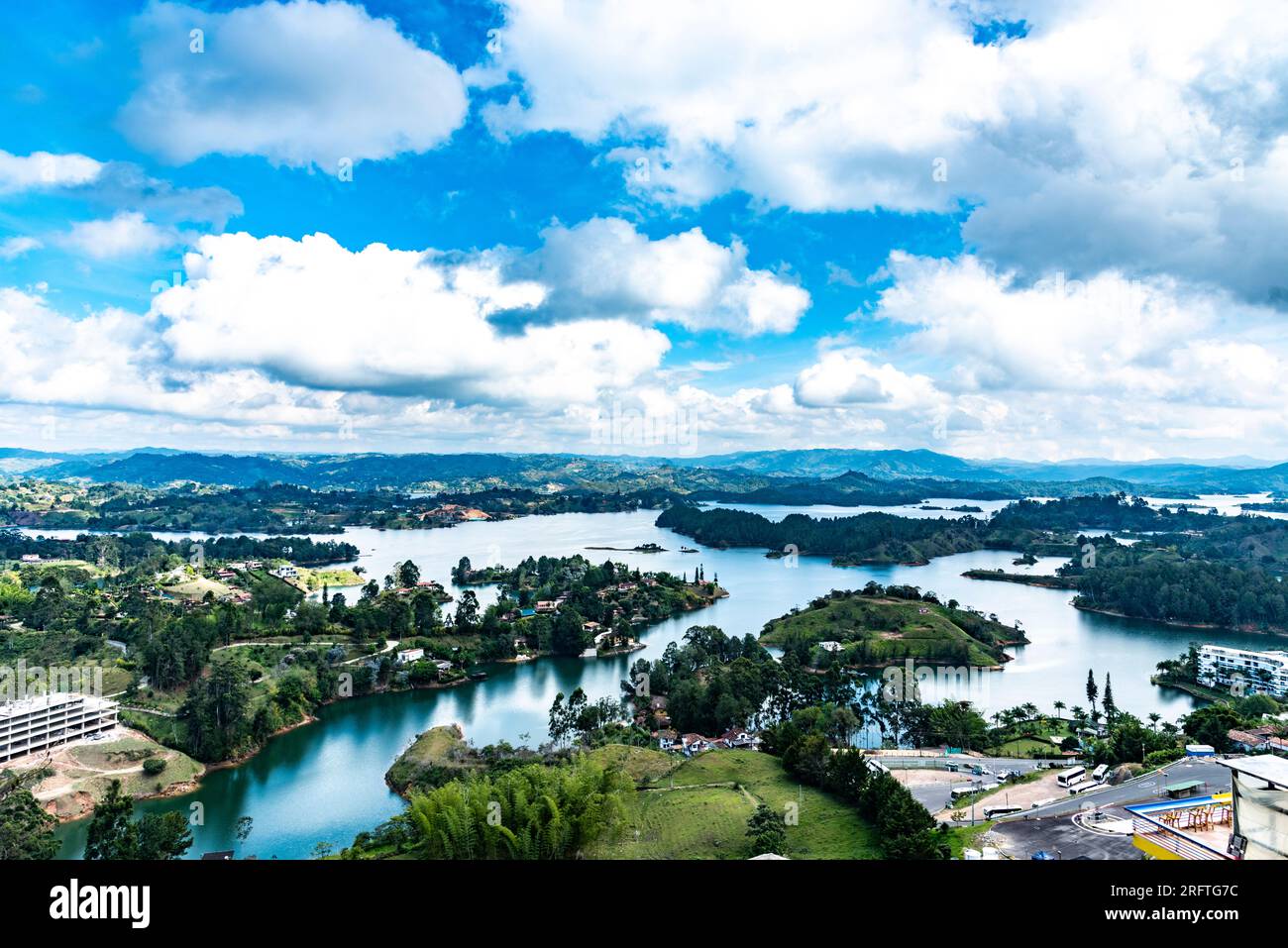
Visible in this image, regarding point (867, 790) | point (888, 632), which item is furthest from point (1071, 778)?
point (888, 632)

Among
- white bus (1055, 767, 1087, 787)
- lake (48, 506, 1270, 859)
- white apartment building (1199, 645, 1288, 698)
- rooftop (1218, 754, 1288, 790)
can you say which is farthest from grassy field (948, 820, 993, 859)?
white apartment building (1199, 645, 1288, 698)

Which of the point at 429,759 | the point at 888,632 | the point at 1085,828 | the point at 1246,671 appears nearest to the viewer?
the point at 1085,828

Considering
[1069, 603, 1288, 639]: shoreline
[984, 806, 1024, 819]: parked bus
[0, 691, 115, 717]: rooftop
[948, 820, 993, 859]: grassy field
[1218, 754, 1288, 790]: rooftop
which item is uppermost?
[1218, 754, 1288, 790]: rooftop

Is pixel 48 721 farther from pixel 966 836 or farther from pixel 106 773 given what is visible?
pixel 966 836

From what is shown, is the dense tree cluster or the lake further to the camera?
the lake

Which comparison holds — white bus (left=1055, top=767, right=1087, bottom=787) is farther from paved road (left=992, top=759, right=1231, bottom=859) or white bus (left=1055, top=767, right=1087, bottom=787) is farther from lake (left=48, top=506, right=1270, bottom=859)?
lake (left=48, top=506, right=1270, bottom=859)

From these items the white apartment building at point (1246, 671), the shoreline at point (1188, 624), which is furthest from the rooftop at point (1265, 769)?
the shoreline at point (1188, 624)

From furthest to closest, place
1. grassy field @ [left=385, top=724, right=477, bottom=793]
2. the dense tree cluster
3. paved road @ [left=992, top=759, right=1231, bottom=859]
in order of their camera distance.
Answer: grassy field @ [left=385, top=724, right=477, bottom=793]
the dense tree cluster
paved road @ [left=992, top=759, right=1231, bottom=859]
